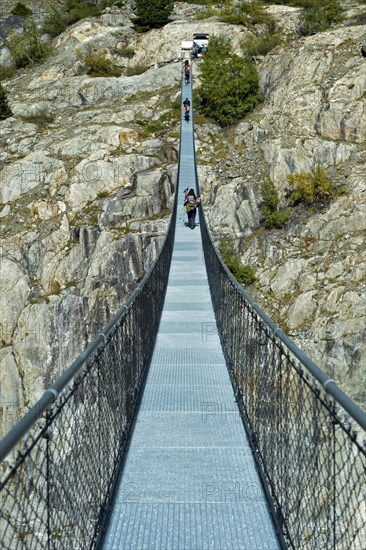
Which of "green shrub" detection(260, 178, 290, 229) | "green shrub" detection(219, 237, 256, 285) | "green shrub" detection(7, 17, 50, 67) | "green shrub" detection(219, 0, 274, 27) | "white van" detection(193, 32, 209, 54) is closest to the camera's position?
"green shrub" detection(219, 237, 256, 285)

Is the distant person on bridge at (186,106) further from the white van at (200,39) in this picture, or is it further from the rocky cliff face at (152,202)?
the white van at (200,39)

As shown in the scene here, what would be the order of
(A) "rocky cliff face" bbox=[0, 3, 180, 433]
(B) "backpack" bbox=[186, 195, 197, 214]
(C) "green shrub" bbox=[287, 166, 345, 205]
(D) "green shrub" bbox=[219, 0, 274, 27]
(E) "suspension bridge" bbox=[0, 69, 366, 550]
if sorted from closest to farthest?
(E) "suspension bridge" bbox=[0, 69, 366, 550], (B) "backpack" bbox=[186, 195, 197, 214], (A) "rocky cliff face" bbox=[0, 3, 180, 433], (C) "green shrub" bbox=[287, 166, 345, 205], (D) "green shrub" bbox=[219, 0, 274, 27]

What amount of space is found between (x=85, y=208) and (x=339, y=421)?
75.6 ft

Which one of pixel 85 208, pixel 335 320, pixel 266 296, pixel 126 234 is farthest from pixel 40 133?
pixel 335 320

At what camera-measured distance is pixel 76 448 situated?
3.54 meters

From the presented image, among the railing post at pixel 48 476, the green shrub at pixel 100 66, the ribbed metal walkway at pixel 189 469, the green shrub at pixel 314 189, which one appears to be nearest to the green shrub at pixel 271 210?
the green shrub at pixel 314 189

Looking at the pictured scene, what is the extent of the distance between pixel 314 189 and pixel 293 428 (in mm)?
20042

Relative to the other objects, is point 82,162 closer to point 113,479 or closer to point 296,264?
point 296,264

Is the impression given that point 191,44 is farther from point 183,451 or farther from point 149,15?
point 183,451

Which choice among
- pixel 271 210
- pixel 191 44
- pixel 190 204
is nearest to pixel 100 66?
pixel 191 44

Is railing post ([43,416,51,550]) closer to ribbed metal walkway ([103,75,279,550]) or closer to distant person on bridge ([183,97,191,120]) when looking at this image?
ribbed metal walkway ([103,75,279,550])

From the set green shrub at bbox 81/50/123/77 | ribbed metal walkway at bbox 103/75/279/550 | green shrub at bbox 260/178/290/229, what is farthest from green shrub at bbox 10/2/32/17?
ribbed metal walkway at bbox 103/75/279/550

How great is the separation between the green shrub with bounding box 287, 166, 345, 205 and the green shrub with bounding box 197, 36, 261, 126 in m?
7.84

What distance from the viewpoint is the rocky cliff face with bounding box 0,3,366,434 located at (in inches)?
783
